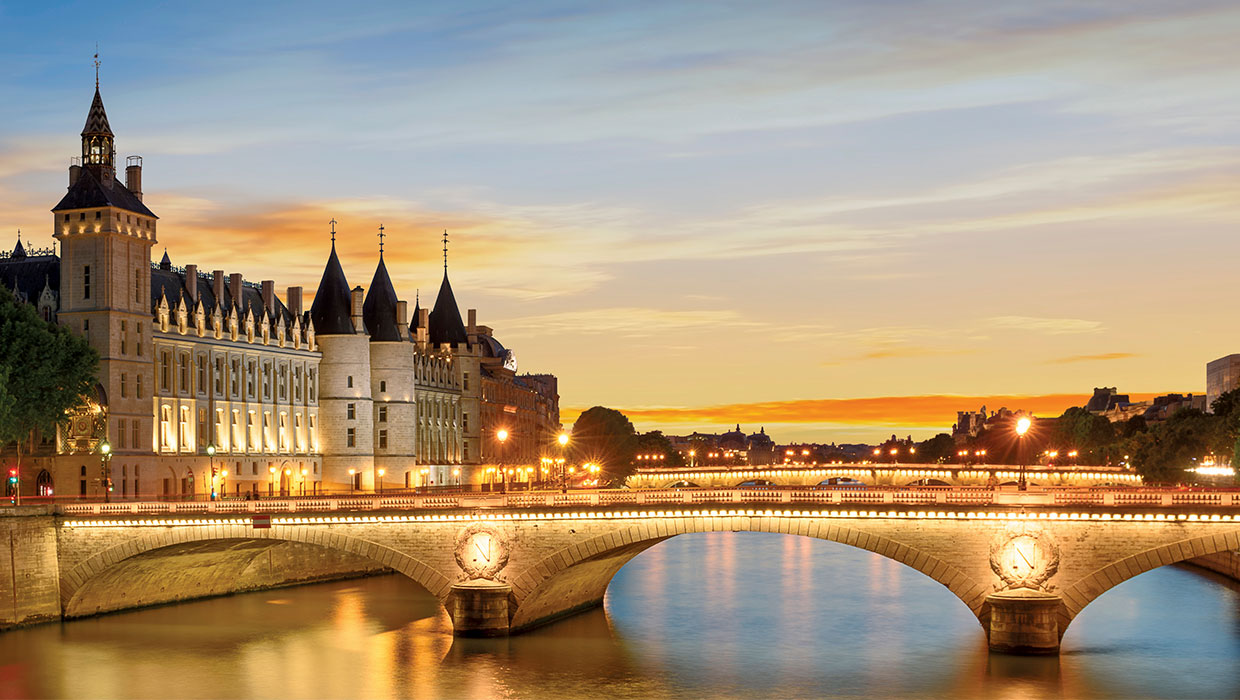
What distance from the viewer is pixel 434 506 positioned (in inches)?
2768

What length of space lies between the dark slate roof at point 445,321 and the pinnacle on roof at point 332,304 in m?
29.9

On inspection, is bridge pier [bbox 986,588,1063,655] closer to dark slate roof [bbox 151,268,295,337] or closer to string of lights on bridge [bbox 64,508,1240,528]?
string of lights on bridge [bbox 64,508,1240,528]

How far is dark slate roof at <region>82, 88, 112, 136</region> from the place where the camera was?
4151 inches

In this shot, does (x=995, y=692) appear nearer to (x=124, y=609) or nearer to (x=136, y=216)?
(x=124, y=609)

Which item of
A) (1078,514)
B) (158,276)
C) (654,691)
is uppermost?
(158,276)

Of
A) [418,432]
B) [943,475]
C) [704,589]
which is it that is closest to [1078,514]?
[704,589]

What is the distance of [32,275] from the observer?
4210 inches

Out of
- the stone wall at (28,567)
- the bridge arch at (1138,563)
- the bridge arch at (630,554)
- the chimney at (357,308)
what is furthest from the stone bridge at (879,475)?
the bridge arch at (1138,563)

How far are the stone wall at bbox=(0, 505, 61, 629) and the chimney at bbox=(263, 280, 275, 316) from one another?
175ft

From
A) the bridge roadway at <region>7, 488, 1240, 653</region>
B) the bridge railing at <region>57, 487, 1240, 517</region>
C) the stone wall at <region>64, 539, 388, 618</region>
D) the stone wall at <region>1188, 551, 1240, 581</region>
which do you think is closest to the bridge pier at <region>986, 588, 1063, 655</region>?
the bridge roadway at <region>7, 488, 1240, 653</region>

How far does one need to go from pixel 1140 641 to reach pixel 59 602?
51214 mm

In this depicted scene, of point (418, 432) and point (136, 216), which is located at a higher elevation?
point (136, 216)

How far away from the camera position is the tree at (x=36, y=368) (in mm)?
87062

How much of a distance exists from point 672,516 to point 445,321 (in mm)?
99872
